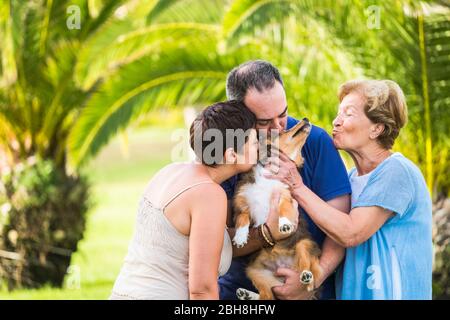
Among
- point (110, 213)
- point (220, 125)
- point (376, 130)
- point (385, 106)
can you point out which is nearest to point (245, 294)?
point (220, 125)

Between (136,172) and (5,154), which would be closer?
(5,154)

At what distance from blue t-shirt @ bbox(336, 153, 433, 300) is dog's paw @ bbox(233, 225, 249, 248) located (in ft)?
1.67

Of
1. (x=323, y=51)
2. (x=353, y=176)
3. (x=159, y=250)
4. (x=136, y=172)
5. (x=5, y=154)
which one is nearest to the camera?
(x=159, y=250)

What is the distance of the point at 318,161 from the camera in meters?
4.23

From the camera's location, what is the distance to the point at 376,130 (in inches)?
166

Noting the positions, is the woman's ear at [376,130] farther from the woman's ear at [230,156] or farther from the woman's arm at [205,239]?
the woman's arm at [205,239]

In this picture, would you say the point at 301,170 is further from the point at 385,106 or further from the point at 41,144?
the point at 41,144

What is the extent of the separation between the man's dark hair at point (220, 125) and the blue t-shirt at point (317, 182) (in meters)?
0.46

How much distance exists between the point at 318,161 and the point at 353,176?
0.29 m

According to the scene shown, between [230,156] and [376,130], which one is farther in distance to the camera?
[376,130]

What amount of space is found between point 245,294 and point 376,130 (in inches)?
40.6

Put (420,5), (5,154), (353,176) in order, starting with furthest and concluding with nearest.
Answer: (5,154)
(420,5)
(353,176)

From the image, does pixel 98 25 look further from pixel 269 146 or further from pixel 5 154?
pixel 269 146
